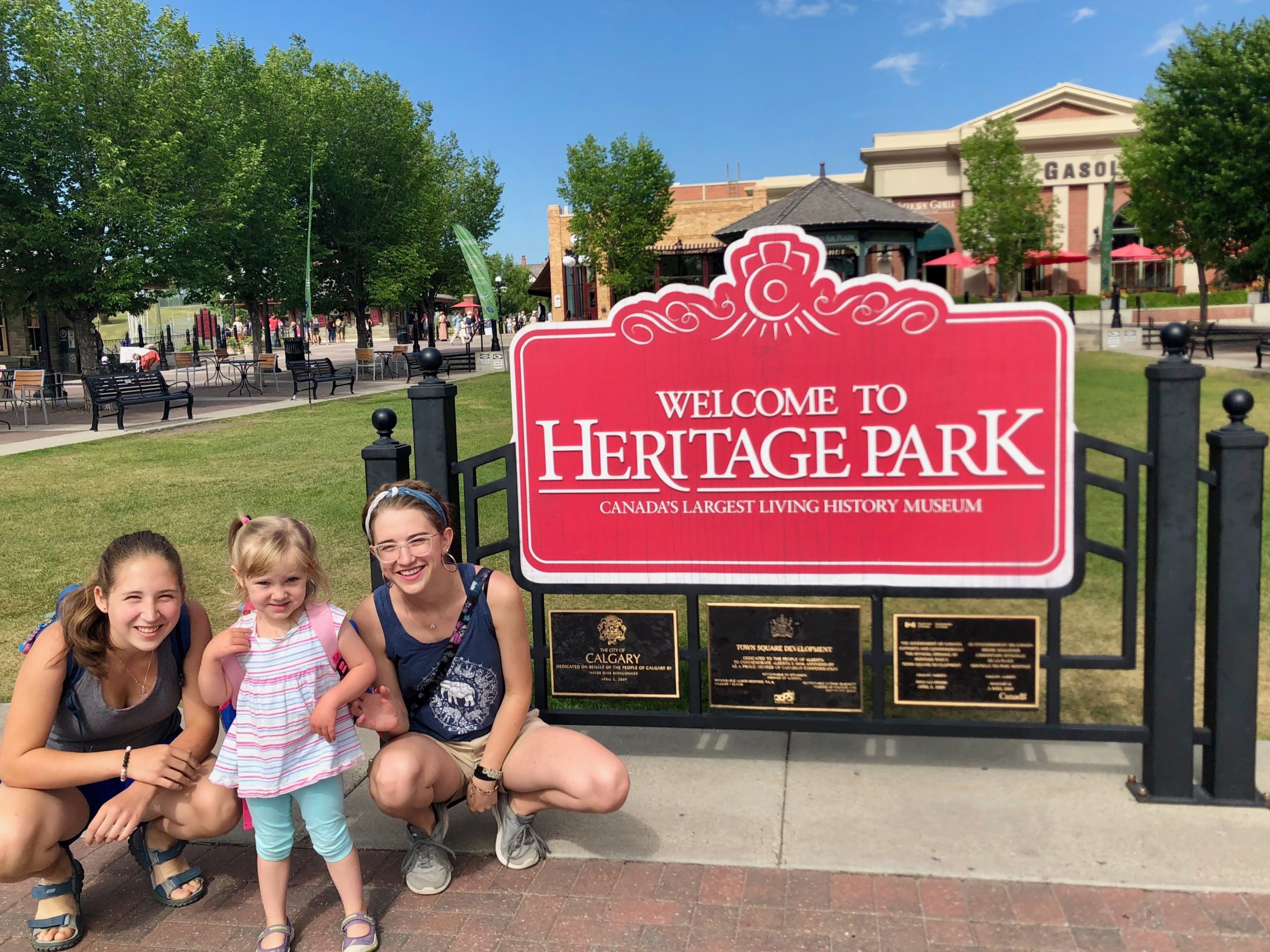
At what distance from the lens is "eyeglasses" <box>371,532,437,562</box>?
9.25 feet

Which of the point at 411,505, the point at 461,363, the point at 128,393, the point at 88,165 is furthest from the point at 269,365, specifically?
the point at 411,505

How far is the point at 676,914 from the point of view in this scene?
9.12 ft

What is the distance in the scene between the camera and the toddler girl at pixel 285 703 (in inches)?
104

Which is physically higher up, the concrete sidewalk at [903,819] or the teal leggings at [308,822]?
the teal leggings at [308,822]

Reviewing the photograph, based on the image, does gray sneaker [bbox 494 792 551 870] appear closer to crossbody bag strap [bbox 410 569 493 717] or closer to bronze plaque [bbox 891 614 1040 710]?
crossbody bag strap [bbox 410 569 493 717]

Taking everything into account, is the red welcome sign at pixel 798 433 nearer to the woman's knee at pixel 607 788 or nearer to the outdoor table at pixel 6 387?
the woman's knee at pixel 607 788

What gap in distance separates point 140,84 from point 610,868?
75.6ft

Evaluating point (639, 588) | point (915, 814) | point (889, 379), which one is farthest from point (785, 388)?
point (915, 814)

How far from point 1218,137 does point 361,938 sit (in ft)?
91.2

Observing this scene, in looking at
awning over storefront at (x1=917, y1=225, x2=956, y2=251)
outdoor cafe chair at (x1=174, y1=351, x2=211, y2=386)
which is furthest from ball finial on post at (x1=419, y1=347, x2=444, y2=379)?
outdoor cafe chair at (x1=174, y1=351, x2=211, y2=386)

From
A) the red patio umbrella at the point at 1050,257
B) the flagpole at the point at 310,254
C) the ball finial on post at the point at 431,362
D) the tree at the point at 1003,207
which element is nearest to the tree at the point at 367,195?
the flagpole at the point at 310,254

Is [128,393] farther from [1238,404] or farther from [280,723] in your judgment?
[1238,404]

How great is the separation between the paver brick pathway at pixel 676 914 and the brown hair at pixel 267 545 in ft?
3.21

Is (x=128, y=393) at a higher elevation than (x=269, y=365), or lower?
lower
